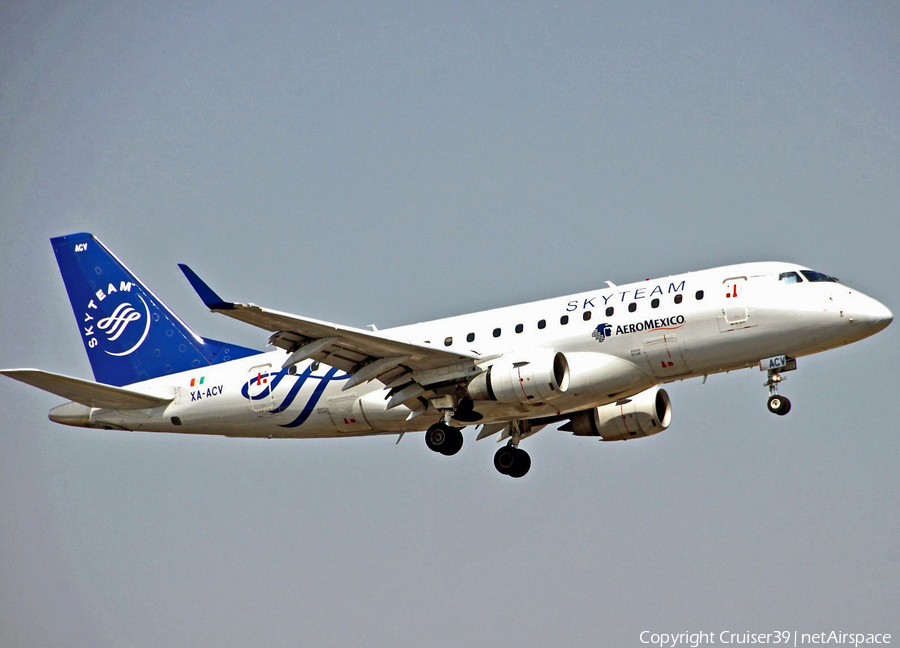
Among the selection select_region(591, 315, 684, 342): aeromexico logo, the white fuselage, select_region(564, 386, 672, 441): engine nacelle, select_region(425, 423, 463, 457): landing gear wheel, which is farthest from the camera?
select_region(564, 386, 672, 441): engine nacelle

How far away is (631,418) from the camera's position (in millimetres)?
38188

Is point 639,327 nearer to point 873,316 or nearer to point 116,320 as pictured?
point 873,316

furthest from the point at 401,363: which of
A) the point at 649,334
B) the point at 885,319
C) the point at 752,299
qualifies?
the point at 885,319

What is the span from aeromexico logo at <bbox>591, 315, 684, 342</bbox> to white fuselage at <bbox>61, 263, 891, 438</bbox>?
27 millimetres

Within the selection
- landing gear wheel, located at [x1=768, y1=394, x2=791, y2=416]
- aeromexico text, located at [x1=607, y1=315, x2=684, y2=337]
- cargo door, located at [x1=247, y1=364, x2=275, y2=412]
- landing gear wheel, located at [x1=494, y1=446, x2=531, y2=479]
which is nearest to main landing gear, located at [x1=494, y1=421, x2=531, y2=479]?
landing gear wheel, located at [x1=494, y1=446, x2=531, y2=479]

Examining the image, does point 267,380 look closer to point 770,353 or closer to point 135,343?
point 135,343

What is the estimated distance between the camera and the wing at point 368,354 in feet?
107

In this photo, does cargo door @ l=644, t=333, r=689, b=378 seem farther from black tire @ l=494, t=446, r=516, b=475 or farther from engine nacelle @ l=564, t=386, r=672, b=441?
black tire @ l=494, t=446, r=516, b=475

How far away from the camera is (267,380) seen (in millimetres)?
37938

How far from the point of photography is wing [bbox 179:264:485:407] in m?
32.5

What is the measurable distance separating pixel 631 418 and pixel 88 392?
1691 cm

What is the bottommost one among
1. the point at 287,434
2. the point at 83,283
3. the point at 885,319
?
the point at 287,434

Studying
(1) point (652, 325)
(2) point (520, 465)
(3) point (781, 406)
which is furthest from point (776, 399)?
(2) point (520, 465)

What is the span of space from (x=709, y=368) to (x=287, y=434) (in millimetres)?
13123
